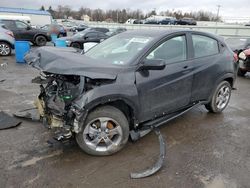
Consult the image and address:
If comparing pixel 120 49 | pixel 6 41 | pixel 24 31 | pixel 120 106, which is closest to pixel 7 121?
pixel 120 106

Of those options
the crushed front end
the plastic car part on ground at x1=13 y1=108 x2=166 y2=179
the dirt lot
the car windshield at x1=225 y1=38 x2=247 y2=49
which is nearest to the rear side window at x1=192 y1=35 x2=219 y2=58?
the dirt lot

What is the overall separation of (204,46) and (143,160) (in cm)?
251

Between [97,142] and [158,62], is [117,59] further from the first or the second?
[97,142]

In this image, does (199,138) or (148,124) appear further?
(199,138)

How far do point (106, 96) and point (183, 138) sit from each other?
165 cm

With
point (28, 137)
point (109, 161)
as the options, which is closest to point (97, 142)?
point (109, 161)

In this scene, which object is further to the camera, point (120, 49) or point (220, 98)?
point (220, 98)

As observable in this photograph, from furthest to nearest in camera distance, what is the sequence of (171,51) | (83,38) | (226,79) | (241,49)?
1. (83,38)
2. (241,49)
3. (226,79)
4. (171,51)

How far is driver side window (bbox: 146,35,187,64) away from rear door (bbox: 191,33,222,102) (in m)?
0.27

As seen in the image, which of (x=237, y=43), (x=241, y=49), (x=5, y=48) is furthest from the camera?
(x=5, y=48)

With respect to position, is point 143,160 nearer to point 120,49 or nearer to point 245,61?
point 120,49

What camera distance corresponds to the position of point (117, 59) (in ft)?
12.0

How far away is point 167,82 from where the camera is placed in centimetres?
370

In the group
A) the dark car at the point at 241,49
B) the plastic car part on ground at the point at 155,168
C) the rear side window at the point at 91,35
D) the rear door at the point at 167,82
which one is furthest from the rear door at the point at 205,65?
the rear side window at the point at 91,35
